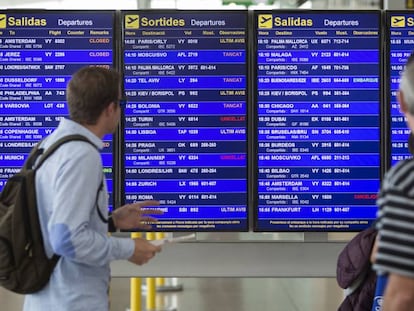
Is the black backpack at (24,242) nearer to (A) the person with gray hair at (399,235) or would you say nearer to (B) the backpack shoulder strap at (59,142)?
(B) the backpack shoulder strap at (59,142)

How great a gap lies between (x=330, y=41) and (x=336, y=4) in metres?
9.51

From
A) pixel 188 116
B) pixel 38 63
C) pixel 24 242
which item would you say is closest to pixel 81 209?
pixel 24 242

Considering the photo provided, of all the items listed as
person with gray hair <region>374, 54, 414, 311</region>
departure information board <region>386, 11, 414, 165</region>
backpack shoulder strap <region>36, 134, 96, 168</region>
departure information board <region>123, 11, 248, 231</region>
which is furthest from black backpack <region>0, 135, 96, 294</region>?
departure information board <region>386, 11, 414, 165</region>

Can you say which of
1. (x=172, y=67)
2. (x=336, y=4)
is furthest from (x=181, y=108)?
(x=336, y=4)

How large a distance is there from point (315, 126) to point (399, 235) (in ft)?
7.57

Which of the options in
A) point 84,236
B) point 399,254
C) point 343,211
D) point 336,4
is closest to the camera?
point 399,254

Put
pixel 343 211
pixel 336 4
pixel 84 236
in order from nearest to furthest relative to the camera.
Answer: pixel 84 236 < pixel 343 211 < pixel 336 4

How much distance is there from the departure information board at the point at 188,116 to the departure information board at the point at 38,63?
188mm

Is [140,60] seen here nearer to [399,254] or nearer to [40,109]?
[40,109]

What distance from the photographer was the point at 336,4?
43.1 feet

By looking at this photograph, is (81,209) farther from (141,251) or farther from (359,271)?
(359,271)

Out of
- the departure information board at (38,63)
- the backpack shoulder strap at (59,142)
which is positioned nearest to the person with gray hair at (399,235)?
the backpack shoulder strap at (59,142)

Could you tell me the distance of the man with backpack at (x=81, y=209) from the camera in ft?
Answer: 8.09

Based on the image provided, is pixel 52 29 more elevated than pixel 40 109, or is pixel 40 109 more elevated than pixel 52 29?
pixel 52 29
